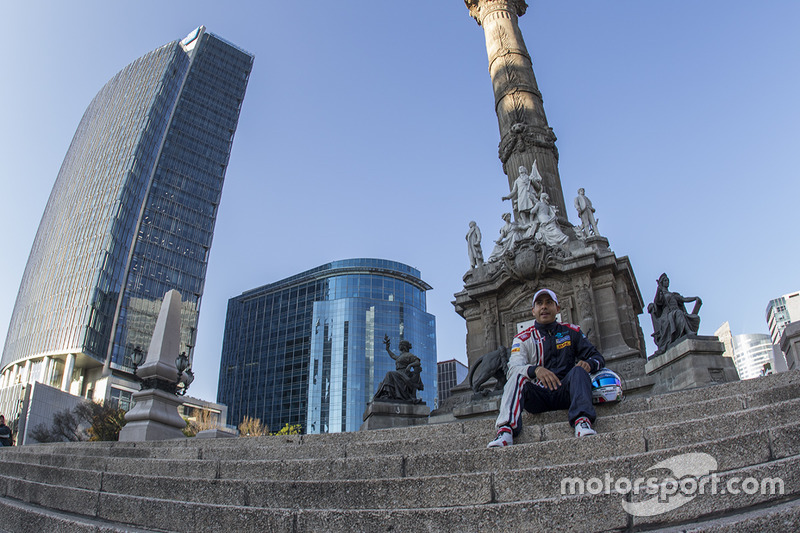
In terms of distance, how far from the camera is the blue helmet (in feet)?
15.8

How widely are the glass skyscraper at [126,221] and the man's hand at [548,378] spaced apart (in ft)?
220

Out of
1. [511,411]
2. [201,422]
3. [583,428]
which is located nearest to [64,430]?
[201,422]

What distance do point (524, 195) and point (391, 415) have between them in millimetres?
8890

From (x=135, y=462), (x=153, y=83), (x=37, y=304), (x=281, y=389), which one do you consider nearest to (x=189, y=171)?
(x=153, y=83)

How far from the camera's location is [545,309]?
5.09 m

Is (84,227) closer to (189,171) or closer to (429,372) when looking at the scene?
(189,171)

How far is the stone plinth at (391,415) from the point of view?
11808 millimetres

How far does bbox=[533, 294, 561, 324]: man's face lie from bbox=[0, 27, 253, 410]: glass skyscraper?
219ft

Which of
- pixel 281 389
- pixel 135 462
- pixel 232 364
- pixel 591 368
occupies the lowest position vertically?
pixel 135 462

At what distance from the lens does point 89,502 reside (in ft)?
16.2

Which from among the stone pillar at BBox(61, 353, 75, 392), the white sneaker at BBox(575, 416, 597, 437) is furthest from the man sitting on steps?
the stone pillar at BBox(61, 353, 75, 392)

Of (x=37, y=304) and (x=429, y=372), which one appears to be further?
(x=429, y=372)

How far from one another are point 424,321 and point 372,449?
81896 millimetres
